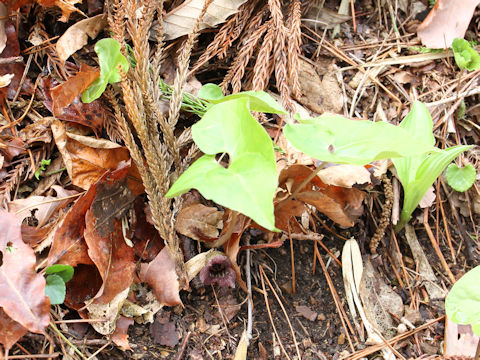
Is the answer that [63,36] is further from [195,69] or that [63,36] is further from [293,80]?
[293,80]

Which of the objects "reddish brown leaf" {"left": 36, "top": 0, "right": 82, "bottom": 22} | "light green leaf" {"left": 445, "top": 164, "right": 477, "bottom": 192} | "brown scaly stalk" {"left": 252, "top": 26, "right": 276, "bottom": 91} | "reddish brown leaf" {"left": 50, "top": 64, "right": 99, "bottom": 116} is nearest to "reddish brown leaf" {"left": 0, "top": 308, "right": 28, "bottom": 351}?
"reddish brown leaf" {"left": 50, "top": 64, "right": 99, "bottom": 116}

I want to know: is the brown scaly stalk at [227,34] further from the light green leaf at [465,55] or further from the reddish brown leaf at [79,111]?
the light green leaf at [465,55]

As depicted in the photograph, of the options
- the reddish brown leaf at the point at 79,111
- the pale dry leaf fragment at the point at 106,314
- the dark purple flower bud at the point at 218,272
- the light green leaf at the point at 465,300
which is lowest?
the pale dry leaf fragment at the point at 106,314

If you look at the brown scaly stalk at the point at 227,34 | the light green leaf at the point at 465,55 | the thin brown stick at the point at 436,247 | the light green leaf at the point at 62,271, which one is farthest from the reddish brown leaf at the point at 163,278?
the light green leaf at the point at 465,55

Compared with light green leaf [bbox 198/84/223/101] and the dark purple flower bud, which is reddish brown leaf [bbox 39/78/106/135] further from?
the dark purple flower bud

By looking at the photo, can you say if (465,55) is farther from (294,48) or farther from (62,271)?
(62,271)

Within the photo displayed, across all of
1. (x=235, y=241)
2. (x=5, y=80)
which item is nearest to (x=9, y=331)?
(x=235, y=241)
